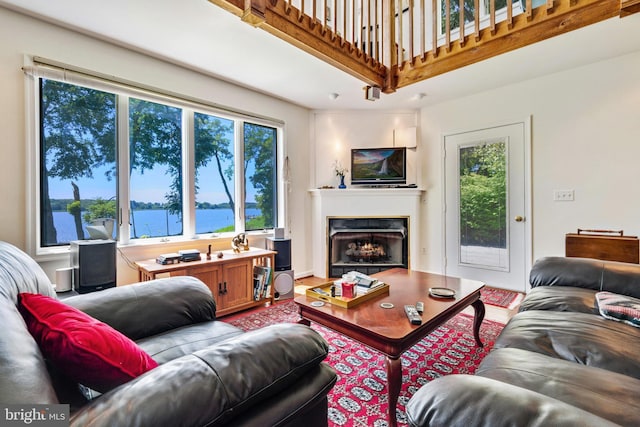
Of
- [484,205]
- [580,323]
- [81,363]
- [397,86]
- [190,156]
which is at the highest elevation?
[397,86]

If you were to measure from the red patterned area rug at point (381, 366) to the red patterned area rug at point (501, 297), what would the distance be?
25.1 inches

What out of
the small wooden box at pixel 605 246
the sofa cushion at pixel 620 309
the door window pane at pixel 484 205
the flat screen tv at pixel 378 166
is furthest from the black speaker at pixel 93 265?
the small wooden box at pixel 605 246

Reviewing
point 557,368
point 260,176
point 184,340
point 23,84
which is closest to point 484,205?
point 260,176

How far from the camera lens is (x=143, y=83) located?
280 centimetres

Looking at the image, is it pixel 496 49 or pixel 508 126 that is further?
pixel 508 126

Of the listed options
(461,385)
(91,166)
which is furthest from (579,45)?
(91,166)

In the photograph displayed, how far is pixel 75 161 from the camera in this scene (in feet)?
8.25

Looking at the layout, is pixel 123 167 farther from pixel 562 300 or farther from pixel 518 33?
pixel 518 33

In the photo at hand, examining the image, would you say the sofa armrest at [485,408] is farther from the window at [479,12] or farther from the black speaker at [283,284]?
the window at [479,12]

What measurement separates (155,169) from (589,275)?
3.65 meters

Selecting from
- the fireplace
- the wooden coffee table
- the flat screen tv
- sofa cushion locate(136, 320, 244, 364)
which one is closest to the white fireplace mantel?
the fireplace

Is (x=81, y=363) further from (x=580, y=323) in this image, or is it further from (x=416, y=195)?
(x=416, y=195)

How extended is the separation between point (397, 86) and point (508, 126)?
153 cm

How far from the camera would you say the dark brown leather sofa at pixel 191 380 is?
0.61m
